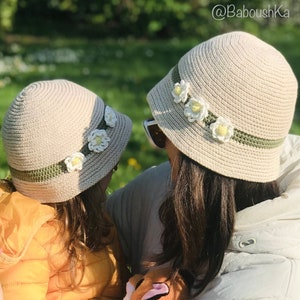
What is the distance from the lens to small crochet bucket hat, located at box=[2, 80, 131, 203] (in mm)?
2109

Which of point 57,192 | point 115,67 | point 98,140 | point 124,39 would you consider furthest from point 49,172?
point 124,39

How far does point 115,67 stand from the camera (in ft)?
29.3

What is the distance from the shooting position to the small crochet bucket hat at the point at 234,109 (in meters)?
1.84

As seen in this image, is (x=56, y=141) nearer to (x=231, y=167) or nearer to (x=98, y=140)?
(x=98, y=140)

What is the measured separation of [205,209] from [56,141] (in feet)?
1.81

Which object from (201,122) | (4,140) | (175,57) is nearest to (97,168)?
(4,140)

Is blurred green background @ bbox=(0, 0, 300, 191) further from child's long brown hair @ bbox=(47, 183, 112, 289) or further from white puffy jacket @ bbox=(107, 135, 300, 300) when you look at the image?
white puffy jacket @ bbox=(107, 135, 300, 300)

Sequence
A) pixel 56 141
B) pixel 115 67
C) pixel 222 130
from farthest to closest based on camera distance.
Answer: pixel 115 67 < pixel 56 141 < pixel 222 130

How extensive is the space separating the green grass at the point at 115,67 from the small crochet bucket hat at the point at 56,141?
131cm

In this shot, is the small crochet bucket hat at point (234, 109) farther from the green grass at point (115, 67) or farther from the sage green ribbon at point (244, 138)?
the green grass at point (115, 67)

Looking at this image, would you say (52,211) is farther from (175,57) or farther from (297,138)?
(175,57)

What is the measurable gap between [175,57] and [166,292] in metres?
8.19

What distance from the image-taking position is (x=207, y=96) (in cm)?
187

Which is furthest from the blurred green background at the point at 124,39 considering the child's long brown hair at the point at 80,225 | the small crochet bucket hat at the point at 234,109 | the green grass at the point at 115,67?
the small crochet bucket hat at the point at 234,109
